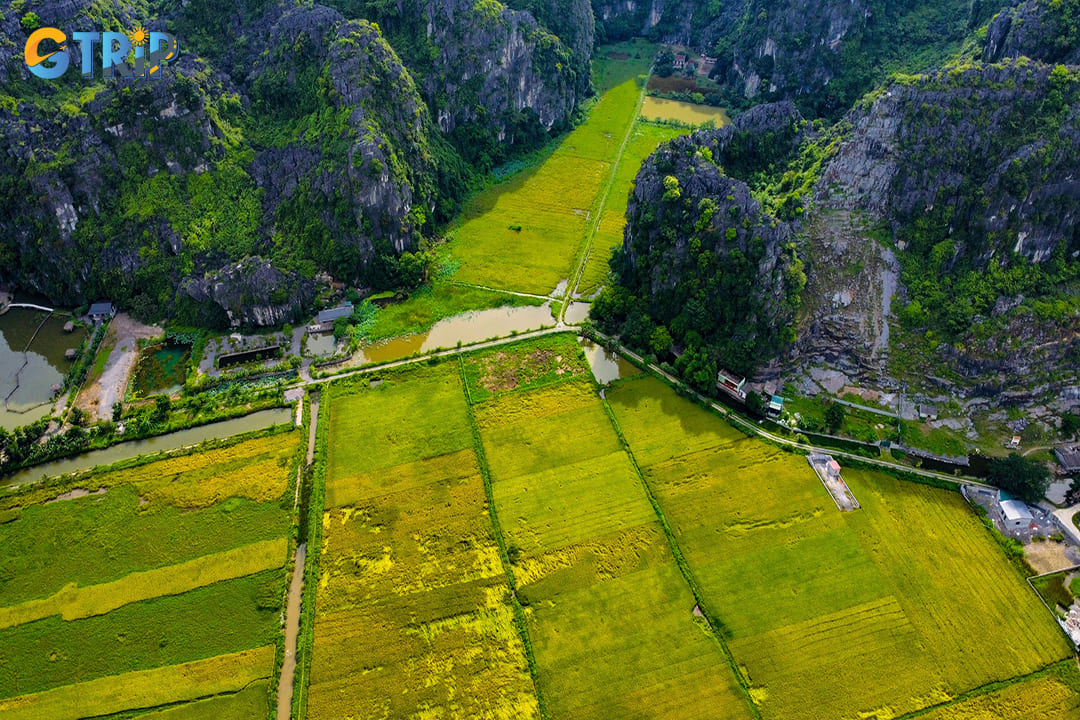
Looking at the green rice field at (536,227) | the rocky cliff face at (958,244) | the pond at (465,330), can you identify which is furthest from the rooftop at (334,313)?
the rocky cliff face at (958,244)

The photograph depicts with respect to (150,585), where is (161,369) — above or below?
above

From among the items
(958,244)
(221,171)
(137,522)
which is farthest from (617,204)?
(137,522)

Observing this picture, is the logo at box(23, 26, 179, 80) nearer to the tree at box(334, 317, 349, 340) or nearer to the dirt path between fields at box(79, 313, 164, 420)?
the dirt path between fields at box(79, 313, 164, 420)

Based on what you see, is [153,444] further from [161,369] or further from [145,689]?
[145,689]

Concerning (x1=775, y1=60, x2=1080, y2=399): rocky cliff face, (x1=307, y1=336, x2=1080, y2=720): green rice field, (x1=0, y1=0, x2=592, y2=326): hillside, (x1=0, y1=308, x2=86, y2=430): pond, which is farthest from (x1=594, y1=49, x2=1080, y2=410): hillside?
(x1=0, y1=308, x2=86, y2=430): pond

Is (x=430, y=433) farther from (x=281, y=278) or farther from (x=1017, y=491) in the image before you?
(x=1017, y=491)

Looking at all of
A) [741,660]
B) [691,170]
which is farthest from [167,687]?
[691,170]
